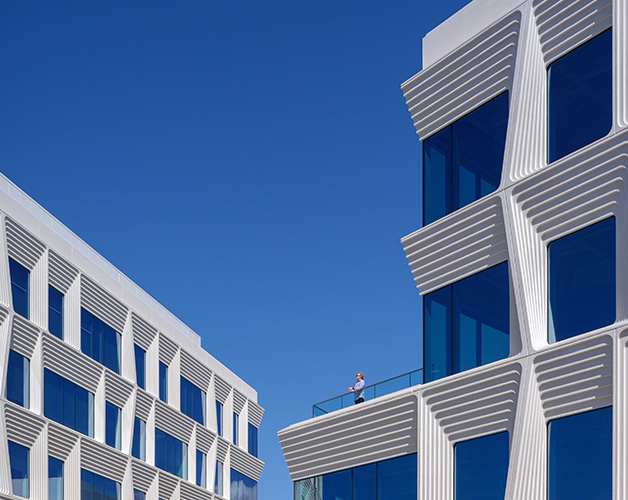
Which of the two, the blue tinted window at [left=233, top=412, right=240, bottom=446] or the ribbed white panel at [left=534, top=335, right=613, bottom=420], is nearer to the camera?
the ribbed white panel at [left=534, top=335, right=613, bottom=420]

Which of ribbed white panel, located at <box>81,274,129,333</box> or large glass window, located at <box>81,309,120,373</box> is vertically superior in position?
ribbed white panel, located at <box>81,274,129,333</box>

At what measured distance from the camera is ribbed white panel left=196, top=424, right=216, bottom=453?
53.4m

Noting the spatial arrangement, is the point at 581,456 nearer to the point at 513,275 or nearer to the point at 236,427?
the point at 513,275

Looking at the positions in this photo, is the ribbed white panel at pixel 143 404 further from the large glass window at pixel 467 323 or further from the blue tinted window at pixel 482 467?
the blue tinted window at pixel 482 467

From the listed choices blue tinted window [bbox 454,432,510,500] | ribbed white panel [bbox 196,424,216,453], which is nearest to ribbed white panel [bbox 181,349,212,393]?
ribbed white panel [bbox 196,424,216,453]

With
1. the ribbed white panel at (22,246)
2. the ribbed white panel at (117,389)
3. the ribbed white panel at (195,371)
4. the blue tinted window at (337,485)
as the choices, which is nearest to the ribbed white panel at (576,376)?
the blue tinted window at (337,485)

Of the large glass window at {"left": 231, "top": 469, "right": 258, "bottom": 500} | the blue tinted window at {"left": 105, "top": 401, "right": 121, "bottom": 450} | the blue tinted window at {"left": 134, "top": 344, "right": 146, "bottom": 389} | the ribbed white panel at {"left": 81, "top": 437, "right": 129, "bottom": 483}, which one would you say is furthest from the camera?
the large glass window at {"left": 231, "top": 469, "right": 258, "bottom": 500}

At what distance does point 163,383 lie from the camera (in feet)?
167

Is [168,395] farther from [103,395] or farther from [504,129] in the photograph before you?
[504,129]

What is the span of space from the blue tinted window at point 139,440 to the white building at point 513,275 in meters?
20.8

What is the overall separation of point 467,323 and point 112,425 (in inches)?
1001

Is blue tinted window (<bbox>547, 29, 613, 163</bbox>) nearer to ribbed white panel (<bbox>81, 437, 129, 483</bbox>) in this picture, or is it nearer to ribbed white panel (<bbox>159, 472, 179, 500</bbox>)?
ribbed white panel (<bbox>81, 437, 129, 483</bbox>)

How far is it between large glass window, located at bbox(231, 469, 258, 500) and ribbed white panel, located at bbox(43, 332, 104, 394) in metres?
17.3

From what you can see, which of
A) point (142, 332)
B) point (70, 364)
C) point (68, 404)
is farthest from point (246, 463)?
point (70, 364)
